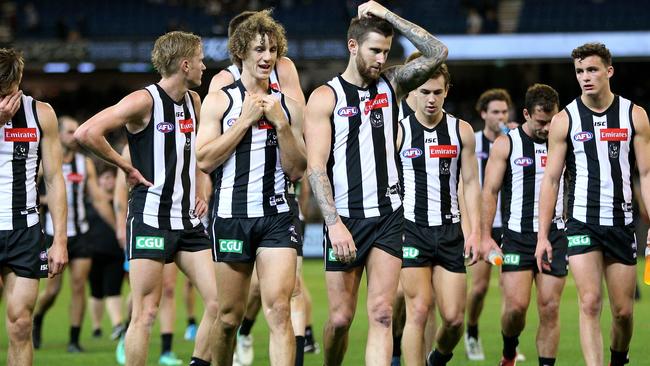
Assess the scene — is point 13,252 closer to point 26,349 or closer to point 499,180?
point 26,349

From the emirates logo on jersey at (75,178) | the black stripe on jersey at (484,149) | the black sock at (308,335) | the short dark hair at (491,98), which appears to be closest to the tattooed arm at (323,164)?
the short dark hair at (491,98)

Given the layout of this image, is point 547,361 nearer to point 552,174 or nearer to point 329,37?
point 552,174

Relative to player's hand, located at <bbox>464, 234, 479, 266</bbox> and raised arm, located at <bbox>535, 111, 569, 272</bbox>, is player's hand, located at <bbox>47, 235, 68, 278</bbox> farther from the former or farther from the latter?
raised arm, located at <bbox>535, 111, 569, 272</bbox>

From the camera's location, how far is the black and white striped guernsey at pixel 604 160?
27.9 ft

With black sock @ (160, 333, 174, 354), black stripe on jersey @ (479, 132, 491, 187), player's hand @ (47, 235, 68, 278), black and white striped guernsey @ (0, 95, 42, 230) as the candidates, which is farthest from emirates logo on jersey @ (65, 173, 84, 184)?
player's hand @ (47, 235, 68, 278)

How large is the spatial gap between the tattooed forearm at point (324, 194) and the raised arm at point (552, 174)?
79.2 inches

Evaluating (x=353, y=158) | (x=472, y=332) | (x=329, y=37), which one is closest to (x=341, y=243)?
(x=353, y=158)

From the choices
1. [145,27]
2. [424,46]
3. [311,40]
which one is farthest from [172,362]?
[145,27]

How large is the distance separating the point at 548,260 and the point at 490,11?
22.8 metres

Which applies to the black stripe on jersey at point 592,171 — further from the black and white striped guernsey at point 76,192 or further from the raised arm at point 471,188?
the black and white striped guernsey at point 76,192

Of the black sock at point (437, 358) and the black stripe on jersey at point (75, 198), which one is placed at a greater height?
the black stripe on jersey at point (75, 198)

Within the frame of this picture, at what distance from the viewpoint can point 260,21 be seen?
7.41m

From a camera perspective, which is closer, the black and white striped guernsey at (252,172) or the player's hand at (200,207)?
the black and white striped guernsey at (252,172)

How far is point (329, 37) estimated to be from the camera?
3127cm
